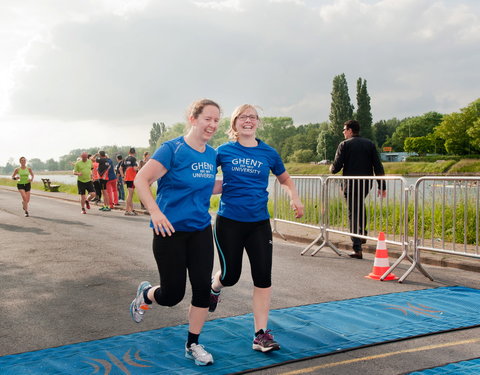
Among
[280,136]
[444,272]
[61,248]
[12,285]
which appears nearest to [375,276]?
[444,272]

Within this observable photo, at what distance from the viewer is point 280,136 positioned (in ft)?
422

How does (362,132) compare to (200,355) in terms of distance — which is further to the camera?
(362,132)

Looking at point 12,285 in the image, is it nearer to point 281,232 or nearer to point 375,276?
point 375,276

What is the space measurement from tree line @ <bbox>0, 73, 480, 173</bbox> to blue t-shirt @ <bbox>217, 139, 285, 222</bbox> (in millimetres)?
39360

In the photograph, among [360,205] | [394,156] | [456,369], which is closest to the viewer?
[456,369]

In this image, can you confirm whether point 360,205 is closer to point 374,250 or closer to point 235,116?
point 374,250

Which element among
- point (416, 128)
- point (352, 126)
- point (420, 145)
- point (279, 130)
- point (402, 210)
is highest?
point (279, 130)

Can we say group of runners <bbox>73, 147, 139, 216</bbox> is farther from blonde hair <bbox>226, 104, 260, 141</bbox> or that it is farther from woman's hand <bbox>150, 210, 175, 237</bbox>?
woman's hand <bbox>150, 210, 175, 237</bbox>

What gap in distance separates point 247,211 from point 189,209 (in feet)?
1.94

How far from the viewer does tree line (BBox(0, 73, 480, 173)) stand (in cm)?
7912

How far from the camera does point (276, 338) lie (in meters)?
4.21

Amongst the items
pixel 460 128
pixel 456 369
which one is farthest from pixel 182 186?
pixel 460 128

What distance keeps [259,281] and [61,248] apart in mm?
6480

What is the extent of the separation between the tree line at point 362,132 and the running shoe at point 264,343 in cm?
3974
